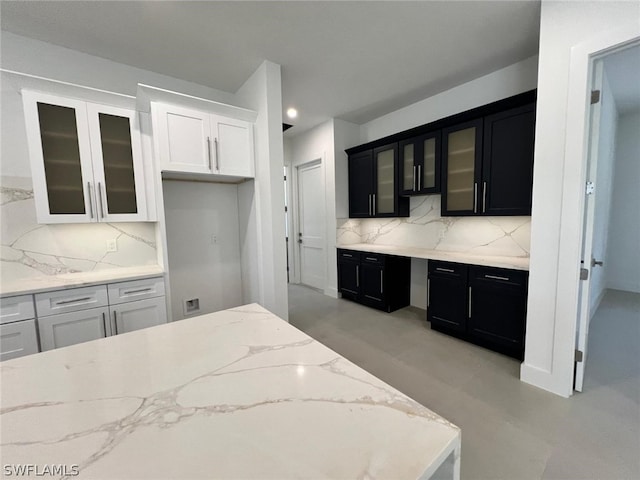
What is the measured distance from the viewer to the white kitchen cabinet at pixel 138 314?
2.22 m

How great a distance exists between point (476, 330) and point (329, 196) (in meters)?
2.81

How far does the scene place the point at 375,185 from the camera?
398cm

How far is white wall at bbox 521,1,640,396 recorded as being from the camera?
1779 millimetres

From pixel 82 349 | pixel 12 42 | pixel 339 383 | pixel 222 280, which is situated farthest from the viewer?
A: pixel 222 280

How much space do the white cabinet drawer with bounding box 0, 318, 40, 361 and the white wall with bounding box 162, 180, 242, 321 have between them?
1125 mm

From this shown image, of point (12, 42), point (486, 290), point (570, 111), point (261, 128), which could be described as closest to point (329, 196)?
point (261, 128)

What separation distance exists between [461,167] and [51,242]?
4.09m

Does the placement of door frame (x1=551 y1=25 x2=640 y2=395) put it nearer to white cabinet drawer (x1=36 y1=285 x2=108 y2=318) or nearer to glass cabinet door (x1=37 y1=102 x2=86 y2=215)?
white cabinet drawer (x1=36 y1=285 x2=108 y2=318)

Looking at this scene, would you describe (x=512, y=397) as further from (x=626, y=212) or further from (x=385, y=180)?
(x=626, y=212)

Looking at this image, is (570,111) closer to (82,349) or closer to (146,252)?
(82,349)

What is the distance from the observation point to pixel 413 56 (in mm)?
2604

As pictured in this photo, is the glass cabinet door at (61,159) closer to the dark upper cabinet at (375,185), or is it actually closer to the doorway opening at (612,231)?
the dark upper cabinet at (375,185)

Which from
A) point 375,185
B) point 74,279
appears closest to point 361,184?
point 375,185

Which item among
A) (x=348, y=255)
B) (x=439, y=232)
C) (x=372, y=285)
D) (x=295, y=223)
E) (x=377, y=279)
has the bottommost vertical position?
(x=372, y=285)
